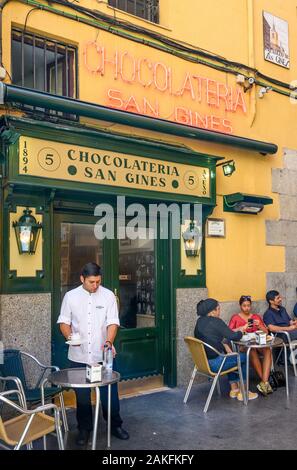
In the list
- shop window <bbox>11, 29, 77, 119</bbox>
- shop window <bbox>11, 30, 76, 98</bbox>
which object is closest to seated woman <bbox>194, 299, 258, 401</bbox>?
shop window <bbox>11, 29, 77, 119</bbox>

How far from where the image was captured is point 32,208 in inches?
214

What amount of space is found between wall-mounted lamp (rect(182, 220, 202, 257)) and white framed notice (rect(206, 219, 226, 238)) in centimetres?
26

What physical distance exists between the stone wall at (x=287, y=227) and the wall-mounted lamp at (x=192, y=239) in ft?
5.32

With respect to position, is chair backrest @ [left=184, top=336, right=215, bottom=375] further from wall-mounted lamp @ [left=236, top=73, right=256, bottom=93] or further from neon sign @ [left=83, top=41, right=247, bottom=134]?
wall-mounted lamp @ [left=236, top=73, right=256, bottom=93]

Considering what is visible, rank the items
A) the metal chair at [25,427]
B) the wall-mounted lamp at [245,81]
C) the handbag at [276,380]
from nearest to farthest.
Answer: the metal chair at [25,427], the handbag at [276,380], the wall-mounted lamp at [245,81]

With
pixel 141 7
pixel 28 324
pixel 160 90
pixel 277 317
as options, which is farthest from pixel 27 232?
pixel 277 317

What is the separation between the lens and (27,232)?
207 inches

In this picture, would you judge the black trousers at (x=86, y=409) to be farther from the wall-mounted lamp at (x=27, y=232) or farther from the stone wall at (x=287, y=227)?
the stone wall at (x=287, y=227)

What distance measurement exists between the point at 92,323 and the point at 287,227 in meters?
4.63

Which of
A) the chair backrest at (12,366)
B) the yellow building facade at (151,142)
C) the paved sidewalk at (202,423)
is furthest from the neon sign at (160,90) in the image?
the paved sidewalk at (202,423)

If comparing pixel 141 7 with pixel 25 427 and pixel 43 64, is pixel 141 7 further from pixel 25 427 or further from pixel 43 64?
pixel 25 427

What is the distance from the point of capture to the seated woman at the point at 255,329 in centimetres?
626
